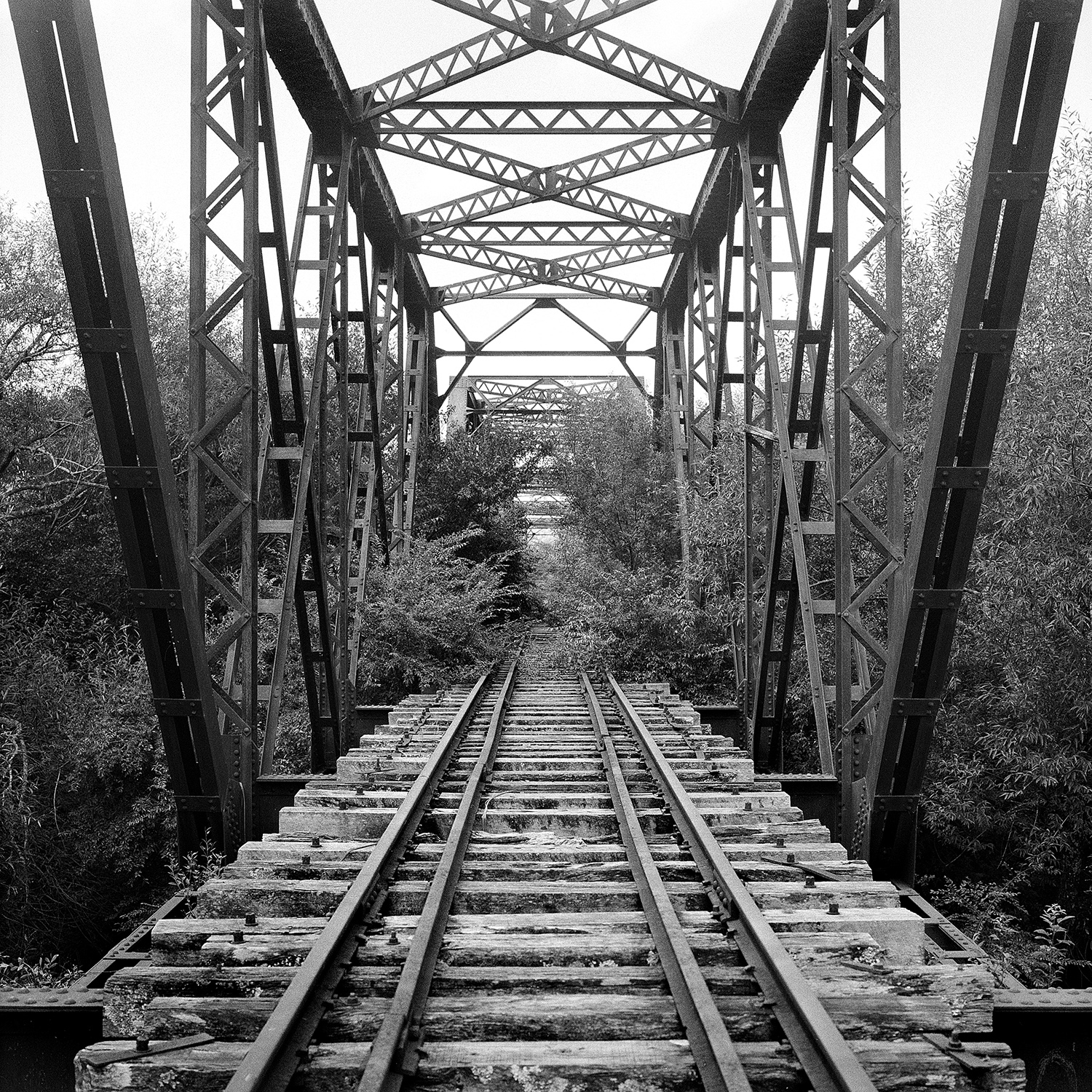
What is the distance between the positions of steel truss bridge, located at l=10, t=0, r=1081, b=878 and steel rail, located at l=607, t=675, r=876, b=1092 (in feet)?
5.58

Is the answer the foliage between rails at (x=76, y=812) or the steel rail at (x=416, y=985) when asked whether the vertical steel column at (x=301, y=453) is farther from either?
the steel rail at (x=416, y=985)

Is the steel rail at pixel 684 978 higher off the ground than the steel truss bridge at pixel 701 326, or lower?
lower

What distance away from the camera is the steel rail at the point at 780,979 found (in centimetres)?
309

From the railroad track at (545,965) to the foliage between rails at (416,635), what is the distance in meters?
8.62

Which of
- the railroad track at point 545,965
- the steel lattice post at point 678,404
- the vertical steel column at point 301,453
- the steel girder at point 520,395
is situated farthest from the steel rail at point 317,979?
the steel girder at point 520,395

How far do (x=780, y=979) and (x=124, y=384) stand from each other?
4566mm

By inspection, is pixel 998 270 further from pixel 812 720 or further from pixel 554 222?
pixel 554 222

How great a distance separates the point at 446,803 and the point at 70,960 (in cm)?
595

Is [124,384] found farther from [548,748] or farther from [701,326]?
[701,326]

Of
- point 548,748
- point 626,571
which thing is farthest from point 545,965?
point 626,571

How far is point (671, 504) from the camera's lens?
20.6m

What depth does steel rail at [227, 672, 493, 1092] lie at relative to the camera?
3123 millimetres

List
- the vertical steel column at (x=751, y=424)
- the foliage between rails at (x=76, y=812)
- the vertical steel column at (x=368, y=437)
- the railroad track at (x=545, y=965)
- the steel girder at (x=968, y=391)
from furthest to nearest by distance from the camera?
the vertical steel column at (x=368, y=437), the vertical steel column at (x=751, y=424), the foliage between rails at (x=76, y=812), the steel girder at (x=968, y=391), the railroad track at (x=545, y=965)

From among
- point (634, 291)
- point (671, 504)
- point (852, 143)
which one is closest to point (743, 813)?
point (852, 143)
